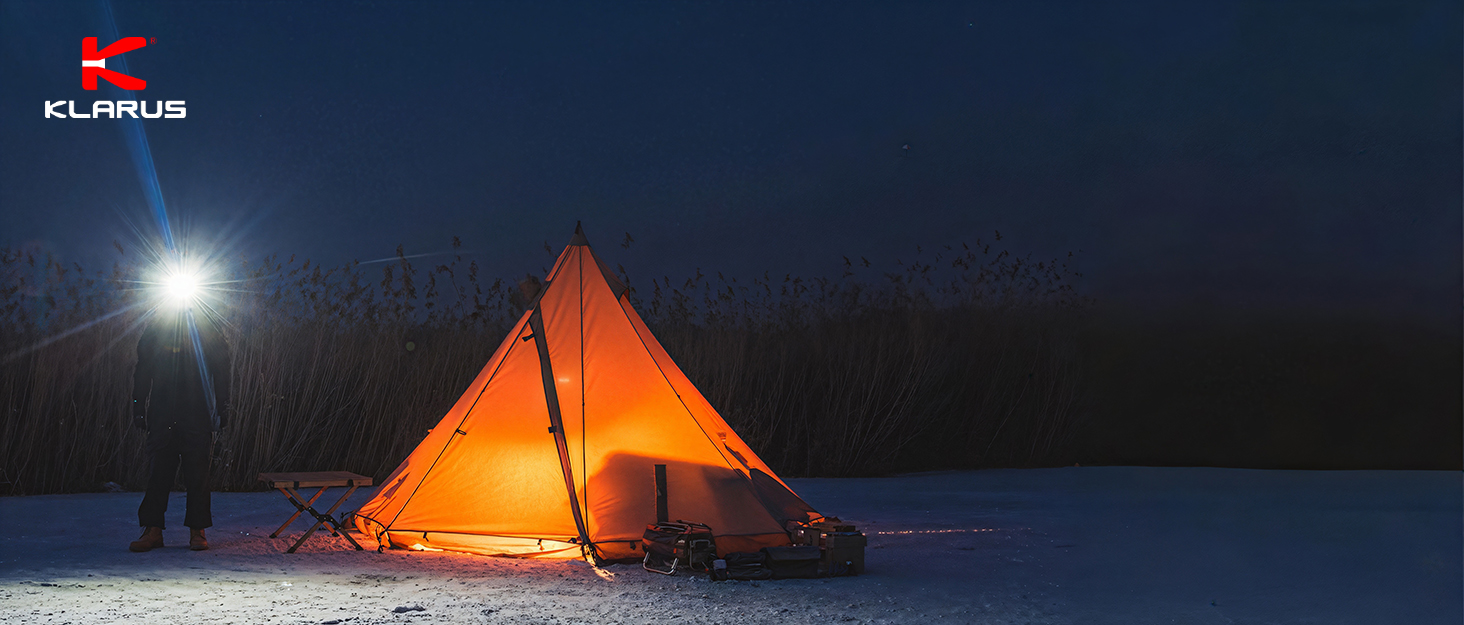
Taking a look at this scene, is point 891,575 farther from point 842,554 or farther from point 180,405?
point 180,405

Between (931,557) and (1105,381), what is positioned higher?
(1105,381)

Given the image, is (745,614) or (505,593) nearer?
(745,614)

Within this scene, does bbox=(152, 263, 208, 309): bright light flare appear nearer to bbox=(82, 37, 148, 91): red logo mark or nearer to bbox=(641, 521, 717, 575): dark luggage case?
bbox=(641, 521, 717, 575): dark luggage case

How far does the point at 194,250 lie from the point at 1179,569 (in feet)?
24.1

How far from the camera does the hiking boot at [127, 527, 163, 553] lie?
15.2 ft

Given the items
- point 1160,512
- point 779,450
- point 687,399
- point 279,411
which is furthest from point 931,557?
point 279,411

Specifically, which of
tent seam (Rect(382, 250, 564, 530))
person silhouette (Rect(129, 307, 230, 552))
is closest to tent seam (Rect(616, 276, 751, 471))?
tent seam (Rect(382, 250, 564, 530))

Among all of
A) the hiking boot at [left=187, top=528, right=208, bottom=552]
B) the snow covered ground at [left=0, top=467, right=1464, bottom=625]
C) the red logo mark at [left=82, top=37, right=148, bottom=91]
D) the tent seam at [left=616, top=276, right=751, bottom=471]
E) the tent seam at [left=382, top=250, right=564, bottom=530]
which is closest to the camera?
the snow covered ground at [left=0, top=467, right=1464, bottom=625]

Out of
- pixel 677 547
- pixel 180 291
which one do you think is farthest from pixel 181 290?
pixel 677 547

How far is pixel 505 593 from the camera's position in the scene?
383 centimetres

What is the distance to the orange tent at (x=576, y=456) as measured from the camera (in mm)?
4699

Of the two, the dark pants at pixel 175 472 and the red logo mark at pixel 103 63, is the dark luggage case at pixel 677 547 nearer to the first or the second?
the dark pants at pixel 175 472

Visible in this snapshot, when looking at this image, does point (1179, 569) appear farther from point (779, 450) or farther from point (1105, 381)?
point (1105, 381)

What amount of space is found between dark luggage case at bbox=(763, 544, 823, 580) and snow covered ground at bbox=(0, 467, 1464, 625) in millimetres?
109
